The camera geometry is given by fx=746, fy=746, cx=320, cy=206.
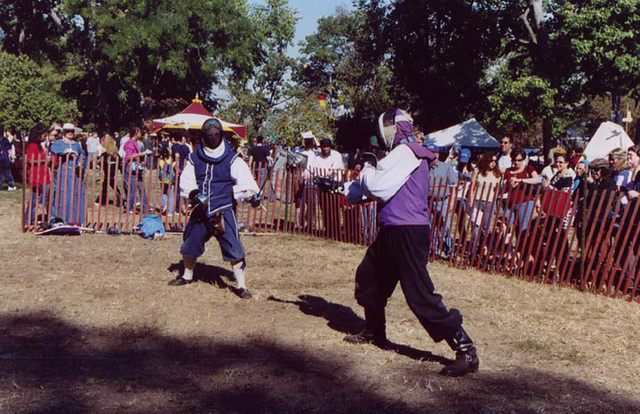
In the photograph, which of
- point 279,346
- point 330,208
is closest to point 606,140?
point 330,208

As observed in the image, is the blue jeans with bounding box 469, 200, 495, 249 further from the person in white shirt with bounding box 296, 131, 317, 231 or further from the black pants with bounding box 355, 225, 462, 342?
the black pants with bounding box 355, 225, 462, 342

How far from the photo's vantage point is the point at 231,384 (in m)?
4.91

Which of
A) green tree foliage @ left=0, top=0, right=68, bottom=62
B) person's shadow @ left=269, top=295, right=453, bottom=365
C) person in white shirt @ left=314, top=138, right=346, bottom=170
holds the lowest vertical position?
person's shadow @ left=269, top=295, right=453, bottom=365

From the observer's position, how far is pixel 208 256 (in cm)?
1011

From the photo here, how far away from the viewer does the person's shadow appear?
5726mm

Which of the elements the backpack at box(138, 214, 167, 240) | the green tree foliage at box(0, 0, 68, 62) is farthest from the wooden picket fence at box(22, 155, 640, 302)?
the green tree foliage at box(0, 0, 68, 62)

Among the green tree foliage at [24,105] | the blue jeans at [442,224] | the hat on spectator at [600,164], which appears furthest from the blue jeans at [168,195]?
the green tree foliage at [24,105]

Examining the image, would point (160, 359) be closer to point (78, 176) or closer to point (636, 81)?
point (78, 176)

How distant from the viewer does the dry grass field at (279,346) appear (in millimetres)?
4652

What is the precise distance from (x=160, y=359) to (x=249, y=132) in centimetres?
4663

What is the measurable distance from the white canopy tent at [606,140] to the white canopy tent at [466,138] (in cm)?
784

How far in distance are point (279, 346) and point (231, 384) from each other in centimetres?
100

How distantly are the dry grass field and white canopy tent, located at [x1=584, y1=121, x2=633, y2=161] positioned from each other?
10.1 meters

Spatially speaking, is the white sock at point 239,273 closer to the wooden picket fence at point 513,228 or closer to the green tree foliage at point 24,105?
the wooden picket fence at point 513,228
